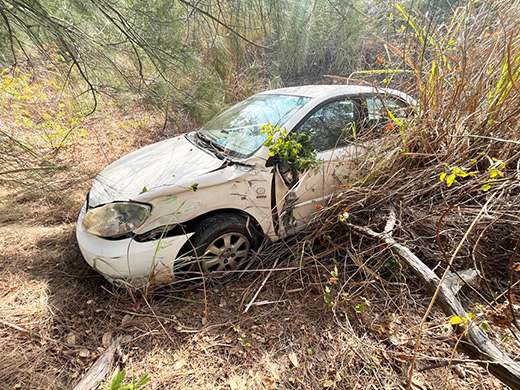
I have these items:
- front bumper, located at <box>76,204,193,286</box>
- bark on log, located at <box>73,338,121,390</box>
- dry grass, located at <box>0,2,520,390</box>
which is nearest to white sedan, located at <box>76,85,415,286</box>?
front bumper, located at <box>76,204,193,286</box>

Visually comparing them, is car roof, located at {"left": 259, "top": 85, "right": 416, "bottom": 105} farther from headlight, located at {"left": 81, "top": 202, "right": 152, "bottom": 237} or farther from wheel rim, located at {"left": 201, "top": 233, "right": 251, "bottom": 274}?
headlight, located at {"left": 81, "top": 202, "right": 152, "bottom": 237}

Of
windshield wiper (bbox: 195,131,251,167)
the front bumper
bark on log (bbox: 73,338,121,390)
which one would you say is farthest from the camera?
windshield wiper (bbox: 195,131,251,167)

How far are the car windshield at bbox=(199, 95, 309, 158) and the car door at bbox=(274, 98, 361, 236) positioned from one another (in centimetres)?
27

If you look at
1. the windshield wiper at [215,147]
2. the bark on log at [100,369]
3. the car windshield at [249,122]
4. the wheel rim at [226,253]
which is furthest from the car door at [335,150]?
the bark on log at [100,369]

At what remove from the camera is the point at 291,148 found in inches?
85.6

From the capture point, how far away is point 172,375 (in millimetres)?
1604

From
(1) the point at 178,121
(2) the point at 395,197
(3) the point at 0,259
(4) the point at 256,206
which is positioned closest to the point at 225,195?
(4) the point at 256,206

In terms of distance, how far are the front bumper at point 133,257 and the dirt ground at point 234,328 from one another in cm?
16

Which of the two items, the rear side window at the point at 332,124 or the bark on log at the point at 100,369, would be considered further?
the rear side window at the point at 332,124

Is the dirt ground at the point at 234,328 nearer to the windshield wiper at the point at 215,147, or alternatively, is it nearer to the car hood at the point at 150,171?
the car hood at the point at 150,171

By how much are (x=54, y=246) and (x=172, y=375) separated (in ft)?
6.23

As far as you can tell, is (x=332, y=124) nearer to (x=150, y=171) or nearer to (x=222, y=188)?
(x=222, y=188)

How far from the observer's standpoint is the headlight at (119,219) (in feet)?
6.48

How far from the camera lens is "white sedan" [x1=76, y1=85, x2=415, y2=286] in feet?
6.52
